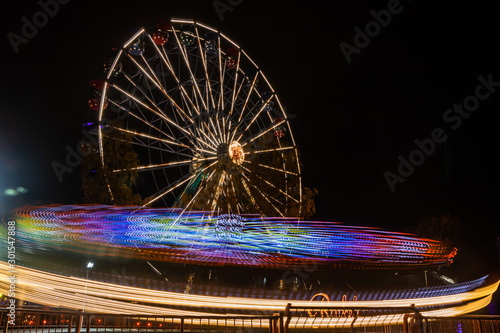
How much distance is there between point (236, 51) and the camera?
1945cm

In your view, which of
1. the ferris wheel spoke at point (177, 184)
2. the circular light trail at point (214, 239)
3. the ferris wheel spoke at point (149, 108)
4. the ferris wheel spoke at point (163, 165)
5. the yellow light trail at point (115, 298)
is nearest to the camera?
the yellow light trail at point (115, 298)

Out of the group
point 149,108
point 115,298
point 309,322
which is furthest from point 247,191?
point 115,298

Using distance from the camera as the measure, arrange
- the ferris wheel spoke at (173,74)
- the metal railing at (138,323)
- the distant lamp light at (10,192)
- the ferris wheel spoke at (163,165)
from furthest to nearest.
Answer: the distant lamp light at (10,192) < the ferris wheel spoke at (173,74) < the ferris wheel spoke at (163,165) < the metal railing at (138,323)

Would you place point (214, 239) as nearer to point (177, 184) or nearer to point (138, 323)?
point (177, 184)

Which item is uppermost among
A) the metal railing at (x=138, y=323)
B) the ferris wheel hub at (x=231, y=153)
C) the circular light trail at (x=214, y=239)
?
the ferris wheel hub at (x=231, y=153)

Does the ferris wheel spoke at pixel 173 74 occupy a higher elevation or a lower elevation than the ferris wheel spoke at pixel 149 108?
higher

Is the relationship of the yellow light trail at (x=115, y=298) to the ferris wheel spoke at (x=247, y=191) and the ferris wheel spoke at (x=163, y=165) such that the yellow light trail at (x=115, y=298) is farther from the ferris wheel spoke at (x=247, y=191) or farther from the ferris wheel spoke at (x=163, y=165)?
the ferris wheel spoke at (x=247, y=191)

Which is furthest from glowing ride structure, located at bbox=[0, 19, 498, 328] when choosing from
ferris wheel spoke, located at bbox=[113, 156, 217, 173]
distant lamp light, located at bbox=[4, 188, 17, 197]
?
distant lamp light, located at bbox=[4, 188, 17, 197]

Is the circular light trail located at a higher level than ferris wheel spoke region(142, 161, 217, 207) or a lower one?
lower

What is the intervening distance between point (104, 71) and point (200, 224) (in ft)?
21.8

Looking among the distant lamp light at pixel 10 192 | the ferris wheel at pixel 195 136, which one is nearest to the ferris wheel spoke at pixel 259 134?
the ferris wheel at pixel 195 136

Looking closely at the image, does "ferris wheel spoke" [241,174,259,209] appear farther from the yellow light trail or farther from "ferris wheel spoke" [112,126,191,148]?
the yellow light trail

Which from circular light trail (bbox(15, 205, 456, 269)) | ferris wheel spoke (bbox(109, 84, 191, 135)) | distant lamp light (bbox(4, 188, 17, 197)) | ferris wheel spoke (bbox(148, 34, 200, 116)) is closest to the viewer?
circular light trail (bbox(15, 205, 456, 269))

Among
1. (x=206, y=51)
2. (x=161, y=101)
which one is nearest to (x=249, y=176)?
(x=161, y=101)
